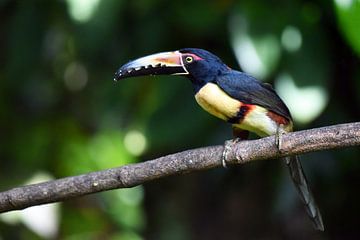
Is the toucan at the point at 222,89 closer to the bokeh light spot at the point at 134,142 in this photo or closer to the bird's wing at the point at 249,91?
the bird's wing at the point at 249,91

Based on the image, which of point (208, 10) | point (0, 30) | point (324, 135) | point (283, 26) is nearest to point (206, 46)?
point (208, 10)

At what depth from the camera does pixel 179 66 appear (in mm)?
1972

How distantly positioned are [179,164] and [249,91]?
242mm

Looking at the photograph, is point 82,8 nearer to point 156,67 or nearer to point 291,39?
point 291,39

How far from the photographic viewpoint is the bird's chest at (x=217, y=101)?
6.32ft

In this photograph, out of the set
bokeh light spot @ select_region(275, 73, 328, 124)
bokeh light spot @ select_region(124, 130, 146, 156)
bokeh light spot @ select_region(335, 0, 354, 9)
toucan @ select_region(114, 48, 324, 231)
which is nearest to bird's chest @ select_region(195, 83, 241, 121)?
toucan @ select_region(114, 48, 324, 231)

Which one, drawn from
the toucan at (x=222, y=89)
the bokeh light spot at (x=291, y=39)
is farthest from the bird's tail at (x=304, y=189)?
the bokeh light spot at (x=291, y=39)

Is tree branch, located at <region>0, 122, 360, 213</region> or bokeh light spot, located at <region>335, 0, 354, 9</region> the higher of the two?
bokeh light spot, located at <region>335, 0, 354, 9</region>

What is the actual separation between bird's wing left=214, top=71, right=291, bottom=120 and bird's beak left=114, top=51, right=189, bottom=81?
95 millimetres

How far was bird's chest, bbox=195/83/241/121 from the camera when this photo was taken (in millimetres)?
1926

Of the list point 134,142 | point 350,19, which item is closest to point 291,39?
point 350,19

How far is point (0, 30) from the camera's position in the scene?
137 inches

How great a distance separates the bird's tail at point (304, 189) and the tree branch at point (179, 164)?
0.34 meters

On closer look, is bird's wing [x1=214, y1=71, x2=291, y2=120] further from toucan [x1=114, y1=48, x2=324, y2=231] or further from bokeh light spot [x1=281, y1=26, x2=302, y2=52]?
bokeh light spot [x1=281, y1=26, x2=302, y2=52]
